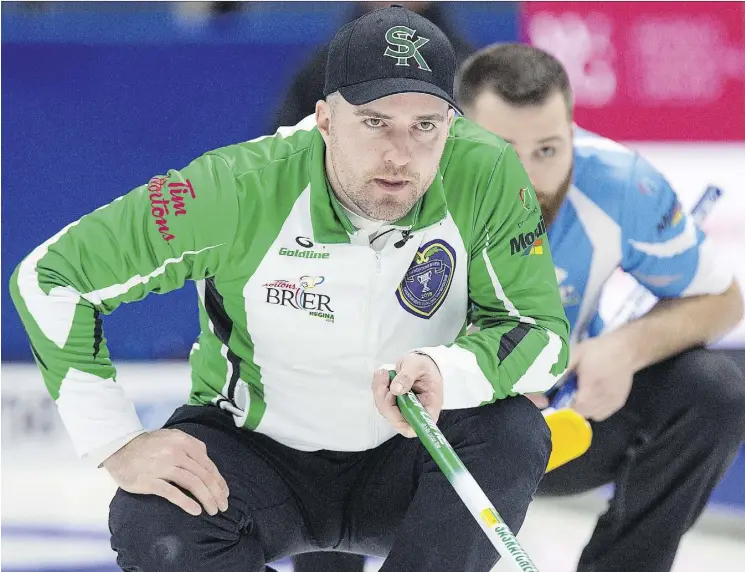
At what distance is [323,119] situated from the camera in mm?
1796

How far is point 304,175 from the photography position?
179 centimetres

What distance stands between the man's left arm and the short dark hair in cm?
24

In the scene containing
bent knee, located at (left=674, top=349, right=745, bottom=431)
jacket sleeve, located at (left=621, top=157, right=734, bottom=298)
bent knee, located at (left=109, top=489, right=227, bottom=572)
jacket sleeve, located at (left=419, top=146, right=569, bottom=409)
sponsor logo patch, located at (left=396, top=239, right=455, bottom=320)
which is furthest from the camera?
jacket sleeve, located at (left=621, top=157, right=734, bottom=298)

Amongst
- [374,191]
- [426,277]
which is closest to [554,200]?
[426,277]

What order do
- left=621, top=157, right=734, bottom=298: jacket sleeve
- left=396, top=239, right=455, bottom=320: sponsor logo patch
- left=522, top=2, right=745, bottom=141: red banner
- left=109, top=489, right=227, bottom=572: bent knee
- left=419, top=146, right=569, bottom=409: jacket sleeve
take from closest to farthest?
left=109, top=489, right=227, bottom=572: bent knee → left=419, top=146, right=569, bottom=409: jacket sleeve → left=396, top=239, right=455, bottom=320: sponsor logo patch → left=621, top=157, right=734, bottom=298: jacket sleeve → left=522, top=2, right=745, bottom=141: red banner

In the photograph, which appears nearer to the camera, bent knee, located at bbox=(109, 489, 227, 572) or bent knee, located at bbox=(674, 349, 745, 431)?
bent knee, located at bbox=(109, 489, 227, 572)

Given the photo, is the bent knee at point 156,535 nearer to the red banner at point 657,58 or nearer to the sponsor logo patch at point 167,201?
the sponsor logo patch at point 167,201

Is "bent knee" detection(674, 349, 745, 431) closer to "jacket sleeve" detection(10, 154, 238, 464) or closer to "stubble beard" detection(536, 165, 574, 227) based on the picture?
"stubble beard" detection(536, 165, 574, 227)

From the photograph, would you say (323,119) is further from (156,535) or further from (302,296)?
(156,535)

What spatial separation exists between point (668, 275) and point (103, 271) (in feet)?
3.56

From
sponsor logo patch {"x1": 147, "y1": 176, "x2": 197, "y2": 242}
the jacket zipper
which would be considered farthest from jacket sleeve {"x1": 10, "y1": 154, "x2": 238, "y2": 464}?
the jacket zipper

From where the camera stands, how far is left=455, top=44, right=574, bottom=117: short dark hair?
2287mm

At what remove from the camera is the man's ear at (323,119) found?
179 centimetres

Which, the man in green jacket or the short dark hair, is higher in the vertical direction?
the short dark hair
